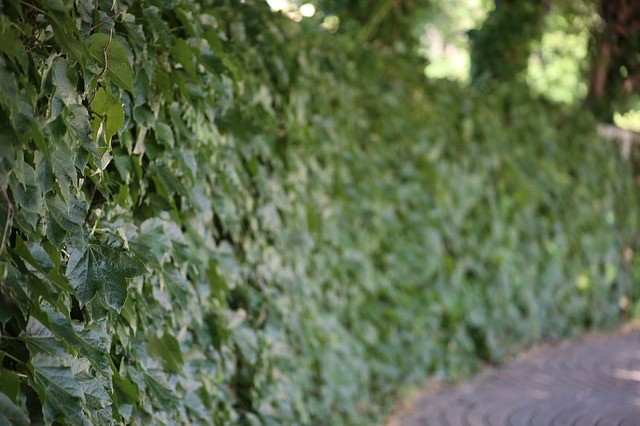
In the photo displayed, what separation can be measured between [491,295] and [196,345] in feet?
11.9

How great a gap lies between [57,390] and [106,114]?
608mm

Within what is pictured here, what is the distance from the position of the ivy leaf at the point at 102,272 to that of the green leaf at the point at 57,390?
17 cm

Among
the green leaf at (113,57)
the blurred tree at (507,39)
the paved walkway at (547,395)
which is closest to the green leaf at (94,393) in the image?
the green leaf at (113,57)

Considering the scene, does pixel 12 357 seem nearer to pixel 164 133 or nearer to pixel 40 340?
pixel 40 340

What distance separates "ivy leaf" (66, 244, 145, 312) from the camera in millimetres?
1619

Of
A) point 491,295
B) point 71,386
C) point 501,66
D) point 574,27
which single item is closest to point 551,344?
point 491,295

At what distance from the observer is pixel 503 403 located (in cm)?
480

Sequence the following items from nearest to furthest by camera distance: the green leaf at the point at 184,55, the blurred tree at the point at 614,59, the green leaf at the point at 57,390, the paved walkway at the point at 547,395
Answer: the green leaf at the point at 57,390 < the green leaf at the point at 184,55 < the paved walkway at the point at 547,395 < the blurred tree at the point at 614,59

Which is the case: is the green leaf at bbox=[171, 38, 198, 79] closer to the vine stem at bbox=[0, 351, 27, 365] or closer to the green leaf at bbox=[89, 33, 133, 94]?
the green leaf at bbox=[89, 33, 133, 94]

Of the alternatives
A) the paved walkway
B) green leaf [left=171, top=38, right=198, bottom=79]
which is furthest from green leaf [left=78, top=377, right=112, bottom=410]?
the paved walkway

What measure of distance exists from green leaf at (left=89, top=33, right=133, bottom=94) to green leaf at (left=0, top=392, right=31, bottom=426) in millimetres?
712

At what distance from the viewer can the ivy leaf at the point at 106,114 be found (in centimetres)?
168

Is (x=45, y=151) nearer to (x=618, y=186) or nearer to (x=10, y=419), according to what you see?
(x=10, y=419)

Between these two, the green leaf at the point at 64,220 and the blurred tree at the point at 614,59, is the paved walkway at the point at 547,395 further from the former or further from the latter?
the green leaf at the point at 64,220
